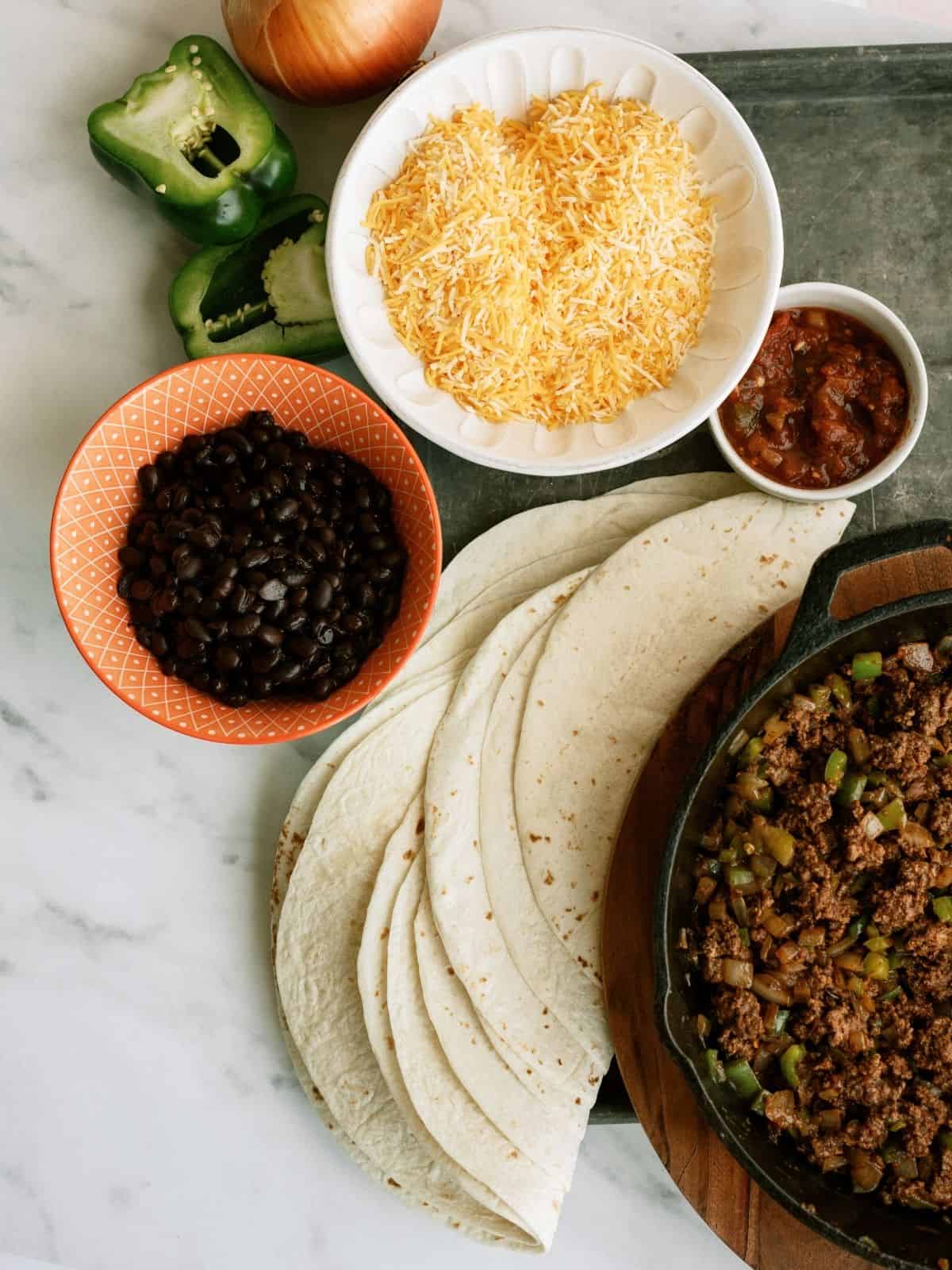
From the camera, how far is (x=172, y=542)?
108 inches

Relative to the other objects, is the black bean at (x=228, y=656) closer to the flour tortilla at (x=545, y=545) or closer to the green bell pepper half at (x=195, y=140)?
the flour tortilla at (x=545, y=545)

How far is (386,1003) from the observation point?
290cm

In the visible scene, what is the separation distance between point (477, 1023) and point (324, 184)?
8.26 feet

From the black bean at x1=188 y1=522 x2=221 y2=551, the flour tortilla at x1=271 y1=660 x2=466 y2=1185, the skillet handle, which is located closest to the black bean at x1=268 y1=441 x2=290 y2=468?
the black bean at x1=188 y1=522 x2=221 y2=551

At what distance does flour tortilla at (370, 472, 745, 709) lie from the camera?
312 centimetres

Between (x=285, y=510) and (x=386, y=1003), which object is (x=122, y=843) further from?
(x=285, y=510)

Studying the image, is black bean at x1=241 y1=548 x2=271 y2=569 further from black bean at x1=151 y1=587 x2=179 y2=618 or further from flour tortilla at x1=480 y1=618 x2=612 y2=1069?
flour tortilla at x1=480 y1=618 x2=612 y2=1069

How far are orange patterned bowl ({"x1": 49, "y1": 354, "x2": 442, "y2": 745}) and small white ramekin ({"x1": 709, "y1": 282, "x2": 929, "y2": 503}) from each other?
2.94 ft

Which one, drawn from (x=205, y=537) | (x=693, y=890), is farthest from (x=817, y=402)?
(x=205, y=537)

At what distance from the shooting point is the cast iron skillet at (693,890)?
2.41 m

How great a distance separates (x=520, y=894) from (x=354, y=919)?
49 cm

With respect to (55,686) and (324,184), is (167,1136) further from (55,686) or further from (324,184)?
(324,184)

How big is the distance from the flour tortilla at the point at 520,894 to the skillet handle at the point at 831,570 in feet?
2.41

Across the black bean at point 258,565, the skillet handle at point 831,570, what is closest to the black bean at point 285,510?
the black bean at point 258,565
